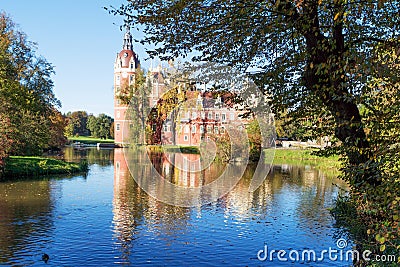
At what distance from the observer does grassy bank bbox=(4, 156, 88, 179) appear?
2491 centimetres

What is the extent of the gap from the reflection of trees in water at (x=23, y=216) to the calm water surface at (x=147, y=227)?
2cm

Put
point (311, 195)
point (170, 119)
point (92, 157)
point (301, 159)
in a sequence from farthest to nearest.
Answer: point (170, 119) → point (301, 159) → point (92, 157) → point (311, 195)

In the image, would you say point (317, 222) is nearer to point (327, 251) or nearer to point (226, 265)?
point (327, 251)

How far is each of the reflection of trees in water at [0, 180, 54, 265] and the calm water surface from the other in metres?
0.02

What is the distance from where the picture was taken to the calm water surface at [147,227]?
10578 millimetres

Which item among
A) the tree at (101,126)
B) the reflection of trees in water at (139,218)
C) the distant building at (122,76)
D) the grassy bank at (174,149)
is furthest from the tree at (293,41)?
the tree at (101,126)

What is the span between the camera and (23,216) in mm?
14594

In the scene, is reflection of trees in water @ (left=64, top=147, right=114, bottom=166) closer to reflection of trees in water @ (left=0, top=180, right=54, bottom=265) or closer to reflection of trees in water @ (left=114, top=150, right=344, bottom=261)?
reflection of trees in water @ (left=114, top=150, right=344, bottom=261)

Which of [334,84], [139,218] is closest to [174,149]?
[139,218]

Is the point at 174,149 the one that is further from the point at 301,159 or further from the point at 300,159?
the point at 301,159

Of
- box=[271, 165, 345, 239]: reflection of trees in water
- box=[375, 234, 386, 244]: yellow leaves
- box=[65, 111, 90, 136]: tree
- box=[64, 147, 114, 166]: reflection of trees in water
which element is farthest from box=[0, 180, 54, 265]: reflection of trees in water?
box=[65, 111, 90, 136]: tree

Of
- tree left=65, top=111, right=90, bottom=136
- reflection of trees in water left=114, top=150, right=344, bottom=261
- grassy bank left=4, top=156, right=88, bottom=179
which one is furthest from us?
tree left=65, top=111, right=90, bottom=136

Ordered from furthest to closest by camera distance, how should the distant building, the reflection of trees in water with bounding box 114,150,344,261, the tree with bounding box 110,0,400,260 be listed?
1. the distant building
2. the reflection of trees in water with bounding box 114,150,344,261
3. the tree with bounding box 110,0,400,260

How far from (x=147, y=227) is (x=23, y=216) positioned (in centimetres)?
463
